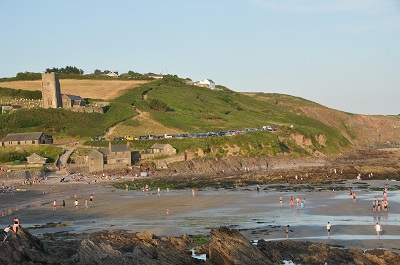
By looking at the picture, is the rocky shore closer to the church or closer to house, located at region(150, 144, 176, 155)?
house, located at region(150, 144, 176, 155)

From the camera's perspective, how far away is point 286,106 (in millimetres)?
199375

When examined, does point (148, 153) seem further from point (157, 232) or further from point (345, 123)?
point (345, 123)

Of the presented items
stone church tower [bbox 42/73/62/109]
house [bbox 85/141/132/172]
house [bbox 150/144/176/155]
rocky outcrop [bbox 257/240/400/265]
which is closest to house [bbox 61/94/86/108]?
stone church tower [bbox 42/73/62/109]

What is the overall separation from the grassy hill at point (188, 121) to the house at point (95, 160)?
10.5 metres

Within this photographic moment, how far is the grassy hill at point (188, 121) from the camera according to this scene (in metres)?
105

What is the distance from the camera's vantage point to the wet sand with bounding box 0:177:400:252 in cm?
4019

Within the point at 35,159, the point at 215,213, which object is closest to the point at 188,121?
the point at 35,159

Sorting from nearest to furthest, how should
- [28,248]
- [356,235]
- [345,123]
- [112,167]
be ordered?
[28,248]
[356,235]
[112,167]
[345,123]

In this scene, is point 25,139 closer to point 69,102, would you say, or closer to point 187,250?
point 69,102

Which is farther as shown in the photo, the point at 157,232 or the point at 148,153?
the point at 148,153

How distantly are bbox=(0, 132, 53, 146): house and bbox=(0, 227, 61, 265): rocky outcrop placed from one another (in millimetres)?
71141

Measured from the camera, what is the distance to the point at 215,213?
4991cm

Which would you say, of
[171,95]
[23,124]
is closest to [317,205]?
[23,124]

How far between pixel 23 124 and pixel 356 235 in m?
82.8
